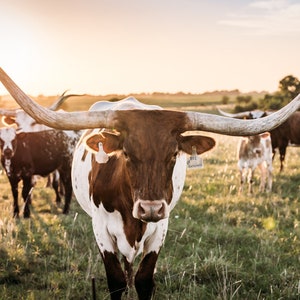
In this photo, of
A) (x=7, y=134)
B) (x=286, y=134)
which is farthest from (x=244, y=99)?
(x=7, y=134)

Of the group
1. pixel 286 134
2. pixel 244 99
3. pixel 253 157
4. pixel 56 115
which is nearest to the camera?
pixel 56 115

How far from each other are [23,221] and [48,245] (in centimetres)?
167

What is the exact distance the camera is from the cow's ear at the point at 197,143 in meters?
3.41

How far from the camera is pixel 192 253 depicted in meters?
5.67

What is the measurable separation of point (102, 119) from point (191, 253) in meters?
3.15

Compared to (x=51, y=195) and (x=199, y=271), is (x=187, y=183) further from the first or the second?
(x=199, y=271)

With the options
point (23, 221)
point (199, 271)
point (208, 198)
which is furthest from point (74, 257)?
point (208, 198)

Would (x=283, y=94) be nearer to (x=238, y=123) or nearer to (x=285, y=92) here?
(x=285, y=92)

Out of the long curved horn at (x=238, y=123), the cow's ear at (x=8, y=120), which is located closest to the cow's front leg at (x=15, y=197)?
the cow's ear at (x=8, y=120)

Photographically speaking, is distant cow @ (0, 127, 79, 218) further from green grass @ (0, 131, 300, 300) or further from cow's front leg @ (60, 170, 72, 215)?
green grass @ (0, 131, 300, 300)

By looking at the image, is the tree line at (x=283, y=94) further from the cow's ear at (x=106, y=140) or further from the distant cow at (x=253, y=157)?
the cow's ear at (x=106, y=140)

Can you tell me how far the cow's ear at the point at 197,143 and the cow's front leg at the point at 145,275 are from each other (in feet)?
3.77

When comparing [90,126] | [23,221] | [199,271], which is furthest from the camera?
[23,221]

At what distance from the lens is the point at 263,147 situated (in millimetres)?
10375
